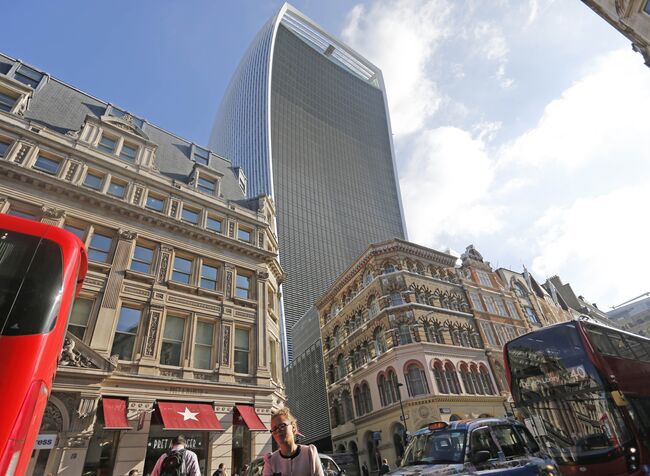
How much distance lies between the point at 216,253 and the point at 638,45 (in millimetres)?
26189

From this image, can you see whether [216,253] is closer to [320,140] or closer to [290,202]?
[290,202]

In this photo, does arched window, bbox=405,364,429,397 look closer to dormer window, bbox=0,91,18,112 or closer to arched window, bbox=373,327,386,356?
arched window, bbox=373,327,386,356

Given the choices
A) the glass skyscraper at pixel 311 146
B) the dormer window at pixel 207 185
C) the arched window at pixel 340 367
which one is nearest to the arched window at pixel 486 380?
the arched window at pixel 340 367

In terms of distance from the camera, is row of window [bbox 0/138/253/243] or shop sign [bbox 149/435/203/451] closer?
shop sign [bbox 149/435/203/451]

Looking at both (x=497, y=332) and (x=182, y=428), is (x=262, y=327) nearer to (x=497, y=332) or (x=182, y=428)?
(x=182, y=428)

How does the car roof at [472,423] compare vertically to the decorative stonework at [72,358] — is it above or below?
below

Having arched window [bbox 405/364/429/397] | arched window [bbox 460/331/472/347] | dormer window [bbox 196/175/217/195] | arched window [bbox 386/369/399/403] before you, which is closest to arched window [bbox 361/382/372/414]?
arched window [bbox 386/369/399/403]

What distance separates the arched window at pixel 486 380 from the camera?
31.3 meters

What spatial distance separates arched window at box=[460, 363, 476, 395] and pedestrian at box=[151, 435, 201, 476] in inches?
1181

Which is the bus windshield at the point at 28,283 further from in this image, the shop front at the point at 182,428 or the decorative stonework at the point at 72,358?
the shop front at the point at 182,428

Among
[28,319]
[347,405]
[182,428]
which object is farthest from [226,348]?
[347,405]

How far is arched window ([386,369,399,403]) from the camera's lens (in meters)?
28.8

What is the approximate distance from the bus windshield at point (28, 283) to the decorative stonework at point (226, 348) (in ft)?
41.6

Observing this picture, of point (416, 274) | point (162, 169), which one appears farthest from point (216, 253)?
point (416, 274)
